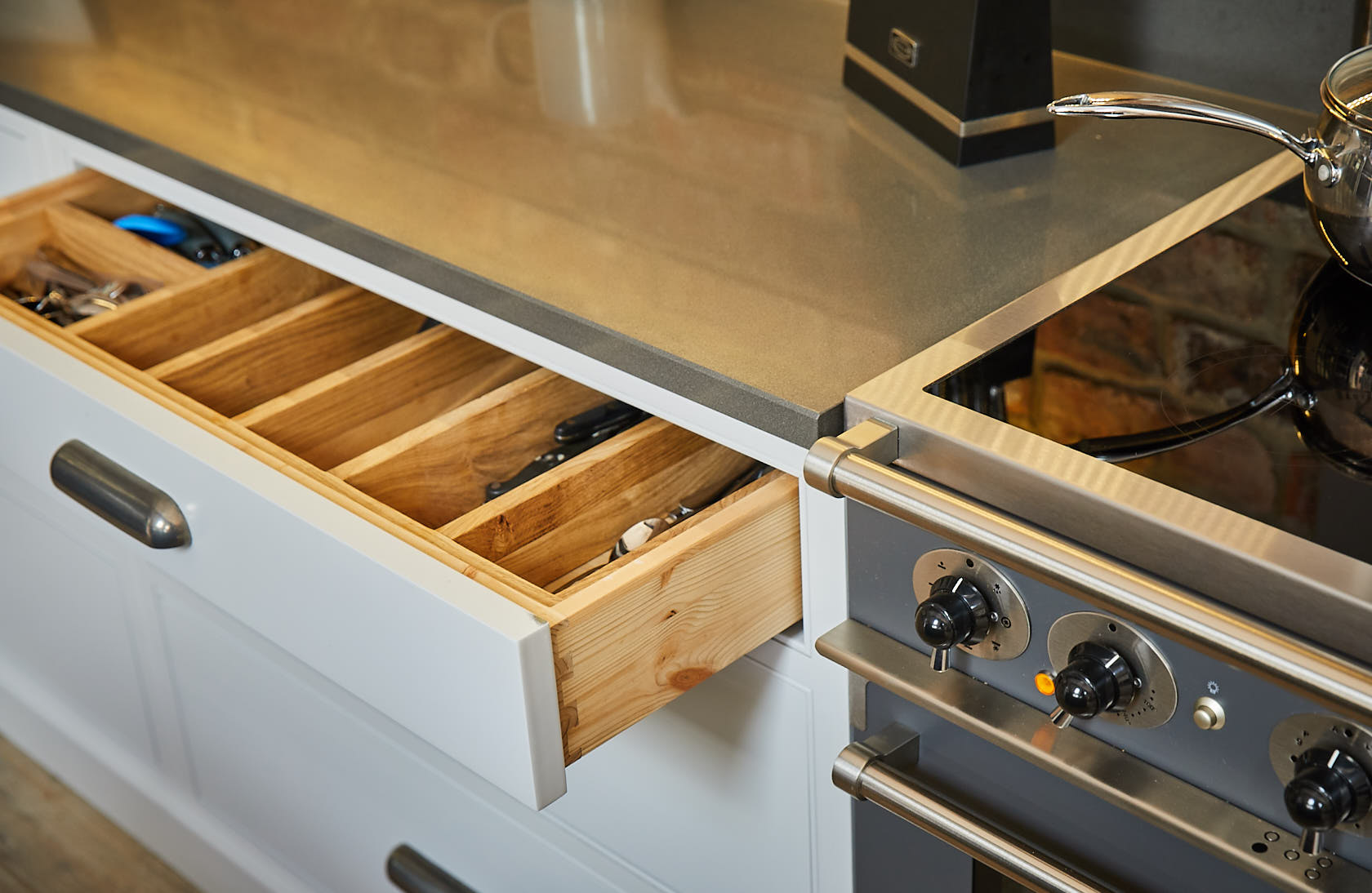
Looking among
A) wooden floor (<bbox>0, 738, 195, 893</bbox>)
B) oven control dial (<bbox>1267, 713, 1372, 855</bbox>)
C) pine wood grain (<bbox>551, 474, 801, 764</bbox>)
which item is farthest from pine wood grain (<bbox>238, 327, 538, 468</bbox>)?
wooden floor (<bbox>0, 738, 195, 893</bbox>)

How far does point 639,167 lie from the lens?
45.4 inches

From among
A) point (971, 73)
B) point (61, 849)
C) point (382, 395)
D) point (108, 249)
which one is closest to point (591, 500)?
point (382, 395)

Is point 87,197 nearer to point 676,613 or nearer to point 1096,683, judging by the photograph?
point 676,613

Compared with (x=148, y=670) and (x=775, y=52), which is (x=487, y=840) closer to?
(x=148, y=670)

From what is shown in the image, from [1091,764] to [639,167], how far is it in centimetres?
64

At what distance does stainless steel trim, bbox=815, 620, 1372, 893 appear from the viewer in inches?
26.0

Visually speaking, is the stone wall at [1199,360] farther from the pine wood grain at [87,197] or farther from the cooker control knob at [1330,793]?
the pine wood grain at [87,197]

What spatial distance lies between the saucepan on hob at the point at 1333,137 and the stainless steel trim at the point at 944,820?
0.41 meters

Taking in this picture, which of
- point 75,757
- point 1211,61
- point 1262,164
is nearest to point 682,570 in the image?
point 1262,164

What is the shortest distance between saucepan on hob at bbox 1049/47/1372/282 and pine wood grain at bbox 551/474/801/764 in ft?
1.02

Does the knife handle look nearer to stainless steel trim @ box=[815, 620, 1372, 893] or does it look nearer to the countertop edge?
the countertop edge

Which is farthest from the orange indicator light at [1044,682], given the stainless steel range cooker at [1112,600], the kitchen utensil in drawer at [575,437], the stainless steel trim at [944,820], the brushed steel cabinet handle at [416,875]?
the brushed steel cabinet handle at [416,875]

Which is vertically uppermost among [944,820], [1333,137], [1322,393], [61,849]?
[1333,137]

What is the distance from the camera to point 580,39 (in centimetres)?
143
